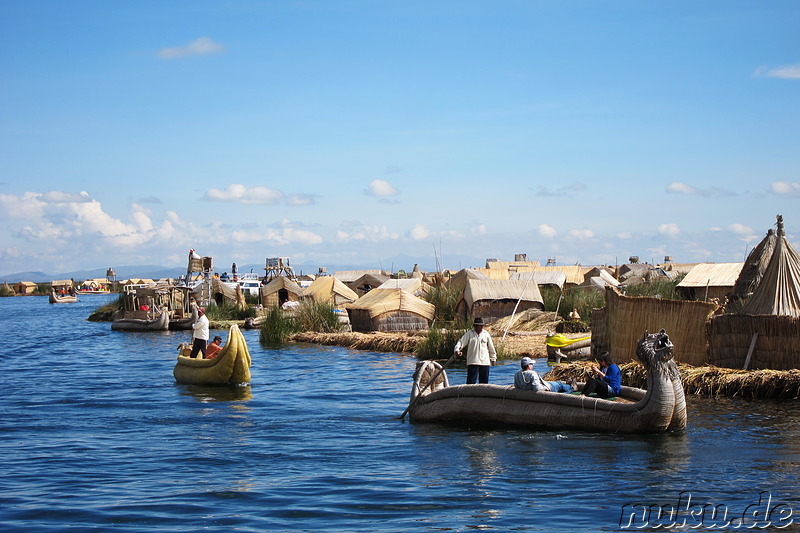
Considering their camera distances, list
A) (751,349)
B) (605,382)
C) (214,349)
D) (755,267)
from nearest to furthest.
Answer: (605,382) < (751,349) < (755,267) < (214,349)

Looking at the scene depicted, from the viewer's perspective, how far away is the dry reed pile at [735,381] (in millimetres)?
16984

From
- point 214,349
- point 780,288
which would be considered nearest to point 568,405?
point 780,288

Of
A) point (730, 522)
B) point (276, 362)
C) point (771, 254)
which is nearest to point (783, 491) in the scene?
point (730, 522)

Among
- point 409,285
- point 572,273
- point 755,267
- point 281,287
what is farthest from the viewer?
Result: point 281,287

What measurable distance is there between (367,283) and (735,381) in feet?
131

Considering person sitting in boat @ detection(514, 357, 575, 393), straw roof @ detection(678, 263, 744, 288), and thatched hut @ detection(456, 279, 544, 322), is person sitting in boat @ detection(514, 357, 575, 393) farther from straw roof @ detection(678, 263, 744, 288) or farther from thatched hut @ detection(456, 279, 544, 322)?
straw roof @ detection(678, 263, 744, 288)

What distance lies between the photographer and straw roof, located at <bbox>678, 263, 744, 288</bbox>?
3262 cm

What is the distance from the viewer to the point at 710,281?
3278 cm

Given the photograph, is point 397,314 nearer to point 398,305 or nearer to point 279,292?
point 398,305

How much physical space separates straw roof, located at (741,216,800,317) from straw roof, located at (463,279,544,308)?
1444cm

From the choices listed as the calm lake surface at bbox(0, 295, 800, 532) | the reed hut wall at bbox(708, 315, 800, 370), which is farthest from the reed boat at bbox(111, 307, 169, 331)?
the reed hut wall at bbox(708, 315, 800, 370)

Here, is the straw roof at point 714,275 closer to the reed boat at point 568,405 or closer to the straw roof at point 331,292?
the straw roof at point 331,292

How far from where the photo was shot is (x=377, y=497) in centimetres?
1091

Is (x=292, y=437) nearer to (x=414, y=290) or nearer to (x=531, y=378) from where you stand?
(x=531, y=378)
